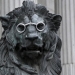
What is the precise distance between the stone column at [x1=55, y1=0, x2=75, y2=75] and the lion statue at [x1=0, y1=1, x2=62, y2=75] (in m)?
9.98

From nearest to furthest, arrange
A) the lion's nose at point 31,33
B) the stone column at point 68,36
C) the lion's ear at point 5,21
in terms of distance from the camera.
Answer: the lion's nose at point 31,33 < the lion's ear at point 5,21 < the stone column at point 68,36

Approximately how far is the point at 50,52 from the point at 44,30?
224mm

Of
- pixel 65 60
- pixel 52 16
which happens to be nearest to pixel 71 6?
pixel 65 60

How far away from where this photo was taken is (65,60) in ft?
48.7

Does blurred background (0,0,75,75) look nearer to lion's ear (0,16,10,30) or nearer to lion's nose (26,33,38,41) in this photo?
lion's ear (0,16,10,30)

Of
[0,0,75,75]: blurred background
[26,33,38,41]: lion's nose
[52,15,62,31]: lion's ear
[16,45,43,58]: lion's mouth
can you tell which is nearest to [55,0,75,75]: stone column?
[0,0,75,75]: blurred background

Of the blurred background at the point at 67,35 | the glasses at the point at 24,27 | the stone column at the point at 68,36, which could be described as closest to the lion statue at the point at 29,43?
the glasses at the point at 24,27

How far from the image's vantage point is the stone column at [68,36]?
579 inches

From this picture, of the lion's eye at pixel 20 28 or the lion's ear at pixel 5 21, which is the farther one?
the lion's ear at pixel 5 21

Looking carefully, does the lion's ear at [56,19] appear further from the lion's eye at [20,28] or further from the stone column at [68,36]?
the stone column at [68,36]

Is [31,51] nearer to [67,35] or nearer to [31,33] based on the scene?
[31,33]

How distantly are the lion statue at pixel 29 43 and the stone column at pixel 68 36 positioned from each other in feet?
32.8

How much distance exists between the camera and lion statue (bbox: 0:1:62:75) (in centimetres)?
438

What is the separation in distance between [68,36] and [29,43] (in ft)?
35.4
